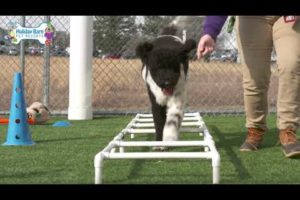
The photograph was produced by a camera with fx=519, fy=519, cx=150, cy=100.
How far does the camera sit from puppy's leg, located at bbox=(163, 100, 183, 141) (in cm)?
391

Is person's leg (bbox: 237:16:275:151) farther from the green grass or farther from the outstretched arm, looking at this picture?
the outstretched arm

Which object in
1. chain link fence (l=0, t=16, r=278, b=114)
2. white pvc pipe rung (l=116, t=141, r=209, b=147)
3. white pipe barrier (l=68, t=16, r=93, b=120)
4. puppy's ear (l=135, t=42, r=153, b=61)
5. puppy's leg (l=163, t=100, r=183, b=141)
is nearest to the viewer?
white pvc pipe rung (l=116, t=141, r=209, b=147)

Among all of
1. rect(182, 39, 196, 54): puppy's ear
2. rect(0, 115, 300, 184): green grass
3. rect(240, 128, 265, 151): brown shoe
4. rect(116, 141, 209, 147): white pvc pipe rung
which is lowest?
rect(0, 115, 300, 184): green grass

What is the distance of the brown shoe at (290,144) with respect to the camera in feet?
11.7

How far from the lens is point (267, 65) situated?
411 cm

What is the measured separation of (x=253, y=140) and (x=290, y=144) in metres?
0.53

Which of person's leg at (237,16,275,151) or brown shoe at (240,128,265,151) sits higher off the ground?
person's leg at (237,16,275,151)

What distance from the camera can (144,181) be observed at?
2842mm

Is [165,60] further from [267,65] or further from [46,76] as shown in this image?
[46,76]

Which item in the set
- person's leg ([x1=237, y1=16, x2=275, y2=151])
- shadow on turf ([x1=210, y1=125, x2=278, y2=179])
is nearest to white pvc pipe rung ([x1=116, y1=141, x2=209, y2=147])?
shadow on turf ([x1=210, y1=125, x2=278, y2=179])

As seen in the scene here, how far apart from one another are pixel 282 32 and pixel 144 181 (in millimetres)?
1698

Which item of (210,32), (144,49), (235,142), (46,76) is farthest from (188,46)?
Result: (46,76)
